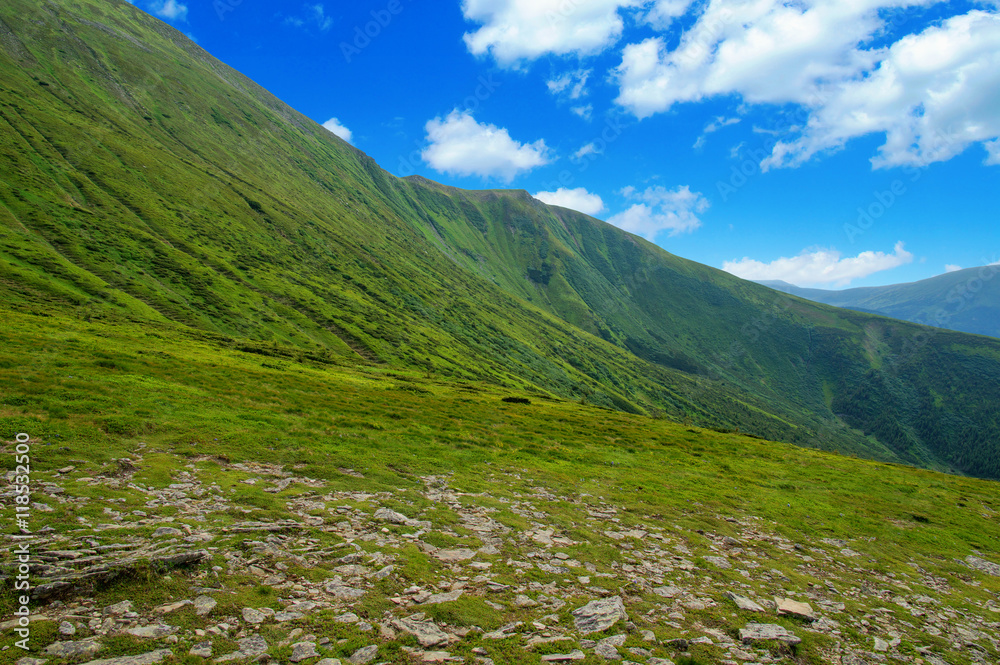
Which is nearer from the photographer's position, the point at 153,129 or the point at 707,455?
the point at 707,455

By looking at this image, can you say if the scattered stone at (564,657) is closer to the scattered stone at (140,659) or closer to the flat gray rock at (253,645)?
Answer: the flat gray rock at (253,645)

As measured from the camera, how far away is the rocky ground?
9.24 meters

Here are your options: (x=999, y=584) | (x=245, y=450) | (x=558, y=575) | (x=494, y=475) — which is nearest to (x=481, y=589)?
(x=558, y=575)

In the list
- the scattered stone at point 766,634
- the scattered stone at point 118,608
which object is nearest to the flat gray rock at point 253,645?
the scattered stone at point 118,608

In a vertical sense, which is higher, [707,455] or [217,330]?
[217,330]

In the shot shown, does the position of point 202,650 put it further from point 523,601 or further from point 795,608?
point 795,608

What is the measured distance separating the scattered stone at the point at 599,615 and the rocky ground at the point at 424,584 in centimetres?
8

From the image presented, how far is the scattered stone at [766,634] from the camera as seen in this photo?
1217 cm

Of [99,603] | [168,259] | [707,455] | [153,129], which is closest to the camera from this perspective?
[99,603]

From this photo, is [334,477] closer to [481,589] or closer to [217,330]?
[481,589]

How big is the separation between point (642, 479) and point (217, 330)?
9756 cm

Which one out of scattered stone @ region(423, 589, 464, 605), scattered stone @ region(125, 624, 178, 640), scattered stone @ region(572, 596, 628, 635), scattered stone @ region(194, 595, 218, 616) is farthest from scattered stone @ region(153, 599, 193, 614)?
scattered stone @ region(572, 596, 628, 635)

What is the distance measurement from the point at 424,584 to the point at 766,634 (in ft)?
33.1

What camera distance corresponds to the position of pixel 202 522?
1355 centimetres
